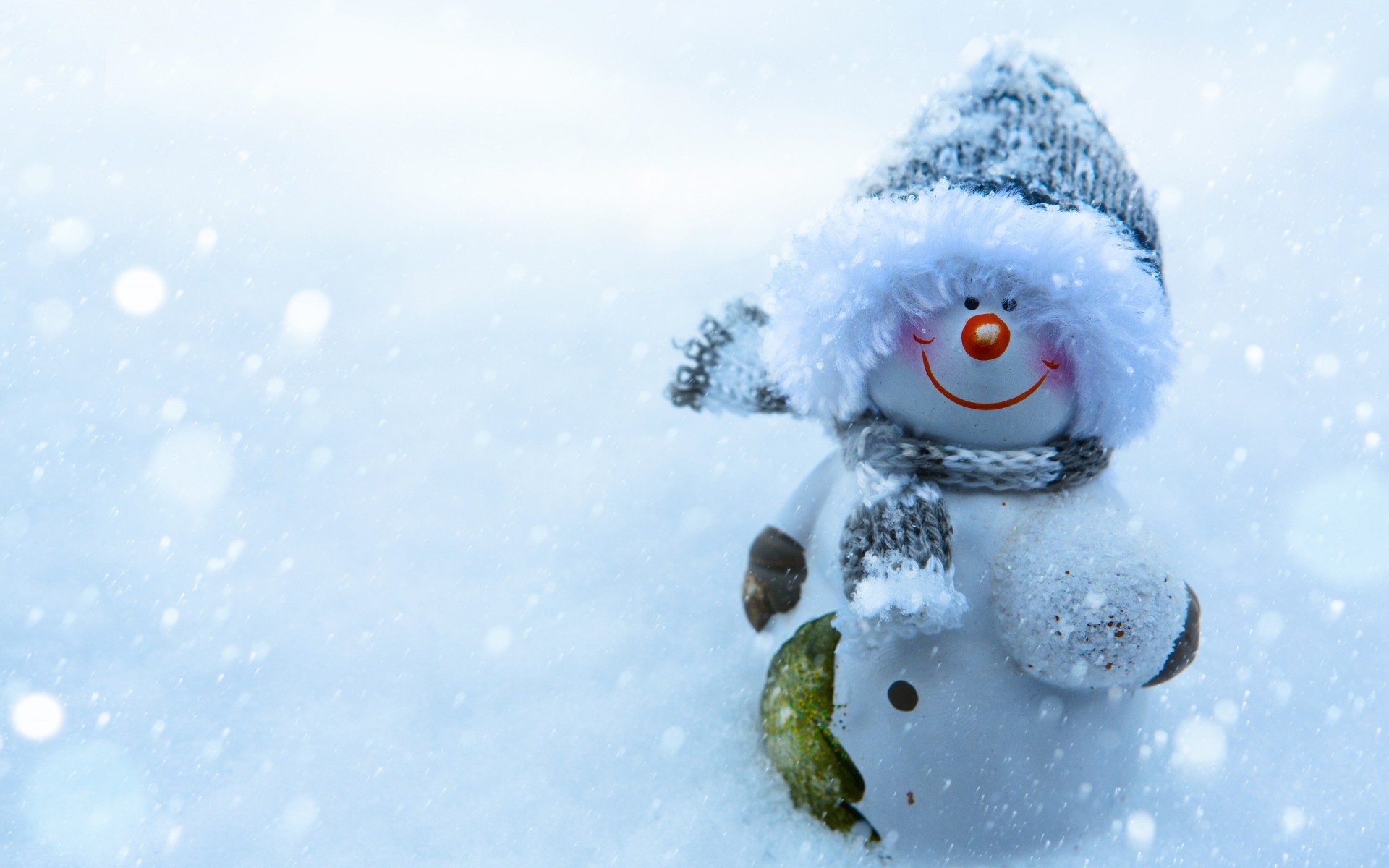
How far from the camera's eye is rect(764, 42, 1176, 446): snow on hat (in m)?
1.43

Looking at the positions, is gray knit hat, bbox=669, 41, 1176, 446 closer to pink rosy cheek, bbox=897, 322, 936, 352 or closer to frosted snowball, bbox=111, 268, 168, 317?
pink rosy cheek, bbox=897, 322, 936, 352

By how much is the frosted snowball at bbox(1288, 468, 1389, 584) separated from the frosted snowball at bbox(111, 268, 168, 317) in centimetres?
279

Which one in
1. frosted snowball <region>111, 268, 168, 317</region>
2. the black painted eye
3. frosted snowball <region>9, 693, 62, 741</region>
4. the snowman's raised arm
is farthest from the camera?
frosted snowball <region>111, 268, 168, 317</region>

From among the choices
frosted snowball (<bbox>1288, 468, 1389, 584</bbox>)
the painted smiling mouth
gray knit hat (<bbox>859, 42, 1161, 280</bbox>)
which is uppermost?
gray knit hat (<bbox>859, 42, 1161, 280</bbox>)

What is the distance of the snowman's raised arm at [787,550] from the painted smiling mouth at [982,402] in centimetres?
32

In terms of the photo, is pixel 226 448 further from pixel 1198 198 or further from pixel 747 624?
pixel 1198 198

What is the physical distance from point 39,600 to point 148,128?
1.98 meters

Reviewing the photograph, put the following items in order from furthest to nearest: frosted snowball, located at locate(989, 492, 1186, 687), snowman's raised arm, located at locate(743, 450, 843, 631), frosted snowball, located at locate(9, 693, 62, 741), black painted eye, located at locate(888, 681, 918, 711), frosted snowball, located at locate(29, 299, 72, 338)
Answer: frosted snowball, located at locate(29, 299, 72, 338), snowman's raised arm, located at locate(743, 450, 843, 631), frosted snowball, located at locate(9, 693, 62, 741), black painted eye, located at locate(888, 681, 918, 711), frosted snowball, located at locate(989, 492, 1186, 687)

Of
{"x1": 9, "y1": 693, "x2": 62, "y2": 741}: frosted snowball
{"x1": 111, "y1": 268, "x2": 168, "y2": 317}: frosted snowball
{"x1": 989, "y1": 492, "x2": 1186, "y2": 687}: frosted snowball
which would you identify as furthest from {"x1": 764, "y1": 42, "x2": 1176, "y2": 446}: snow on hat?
{"x1": 111, "y1": 268, "x2": 168, "y2": 317}: frosted snowball

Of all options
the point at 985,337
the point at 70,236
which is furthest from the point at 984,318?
the point at 70,236

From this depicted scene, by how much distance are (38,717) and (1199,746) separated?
6.31 ft

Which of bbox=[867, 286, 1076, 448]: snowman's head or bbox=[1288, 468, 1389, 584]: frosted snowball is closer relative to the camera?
bbox=[867, 286, 1076, 448]: snowman's head

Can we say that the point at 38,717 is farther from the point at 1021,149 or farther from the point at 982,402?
the point at 1021,149

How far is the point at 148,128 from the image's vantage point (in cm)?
329
